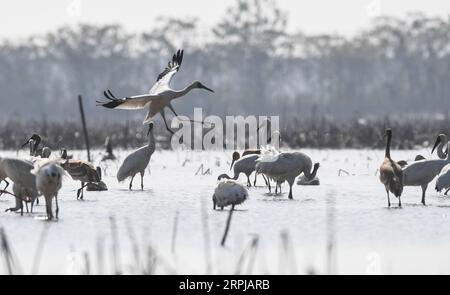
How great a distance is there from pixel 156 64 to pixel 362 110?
49.8ft

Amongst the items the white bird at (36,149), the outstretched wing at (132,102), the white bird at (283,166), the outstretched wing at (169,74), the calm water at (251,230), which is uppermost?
the outstretched wing at (169,74)

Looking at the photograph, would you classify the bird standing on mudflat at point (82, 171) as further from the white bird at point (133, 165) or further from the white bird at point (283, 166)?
the white bird at point (283, 166)

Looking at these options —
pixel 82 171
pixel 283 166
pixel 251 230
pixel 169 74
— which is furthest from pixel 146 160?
pixel 251 230

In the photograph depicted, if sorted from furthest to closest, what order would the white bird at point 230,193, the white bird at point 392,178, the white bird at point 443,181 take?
the white bird at point 443,181
the white bird at point 392,178
the white bird at point 230,193

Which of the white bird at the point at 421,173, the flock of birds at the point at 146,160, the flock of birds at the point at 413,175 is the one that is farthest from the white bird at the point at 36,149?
the white bird at the point at 421,173

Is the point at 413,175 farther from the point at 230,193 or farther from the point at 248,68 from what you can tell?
the point at 248,68

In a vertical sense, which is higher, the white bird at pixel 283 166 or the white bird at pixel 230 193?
the white bird at pixel 283 166

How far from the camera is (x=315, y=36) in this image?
71.6 m

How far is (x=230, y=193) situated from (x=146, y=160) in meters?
3.17

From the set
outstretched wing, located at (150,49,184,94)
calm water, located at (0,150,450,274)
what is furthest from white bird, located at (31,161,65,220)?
outstretched wing, located at (150,49,184,94)

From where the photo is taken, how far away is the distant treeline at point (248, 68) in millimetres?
61906

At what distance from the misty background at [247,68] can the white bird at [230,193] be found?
48622mm

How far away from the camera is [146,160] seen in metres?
12.2
